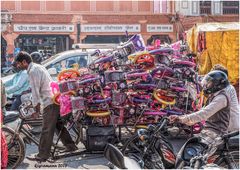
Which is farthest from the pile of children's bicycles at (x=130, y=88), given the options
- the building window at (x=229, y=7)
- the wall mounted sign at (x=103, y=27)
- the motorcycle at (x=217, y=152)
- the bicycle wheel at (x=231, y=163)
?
the building window at (x=229, y=7)

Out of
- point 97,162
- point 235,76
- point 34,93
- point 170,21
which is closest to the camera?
point 34,93

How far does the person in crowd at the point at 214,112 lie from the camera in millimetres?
4781

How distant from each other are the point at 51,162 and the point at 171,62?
241 cm

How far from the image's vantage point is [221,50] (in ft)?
39.5

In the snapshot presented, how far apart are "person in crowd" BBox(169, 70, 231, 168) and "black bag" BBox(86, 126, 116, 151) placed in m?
2.30

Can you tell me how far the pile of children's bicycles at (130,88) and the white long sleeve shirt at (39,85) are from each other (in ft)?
0.64

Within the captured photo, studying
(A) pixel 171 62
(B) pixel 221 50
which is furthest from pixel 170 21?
(A) pixel 171 62

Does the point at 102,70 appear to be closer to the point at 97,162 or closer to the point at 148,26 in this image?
the point at 97,162

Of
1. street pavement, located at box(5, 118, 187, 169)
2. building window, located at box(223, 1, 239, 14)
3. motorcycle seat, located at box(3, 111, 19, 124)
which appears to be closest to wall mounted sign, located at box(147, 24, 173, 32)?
building window, located at box(223, 1, 239, 14)

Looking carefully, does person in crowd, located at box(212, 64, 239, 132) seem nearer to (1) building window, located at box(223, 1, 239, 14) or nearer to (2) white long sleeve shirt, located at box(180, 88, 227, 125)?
(2) white long sleeve shirt, located at box(180, 88, 227, 125)

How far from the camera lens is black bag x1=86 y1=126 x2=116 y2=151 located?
7004mm

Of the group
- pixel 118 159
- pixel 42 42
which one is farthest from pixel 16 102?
pixel 42 42

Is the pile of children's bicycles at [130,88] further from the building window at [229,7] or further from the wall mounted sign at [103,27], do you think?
the building window at [229,7]

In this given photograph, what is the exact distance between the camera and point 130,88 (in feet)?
24.0
